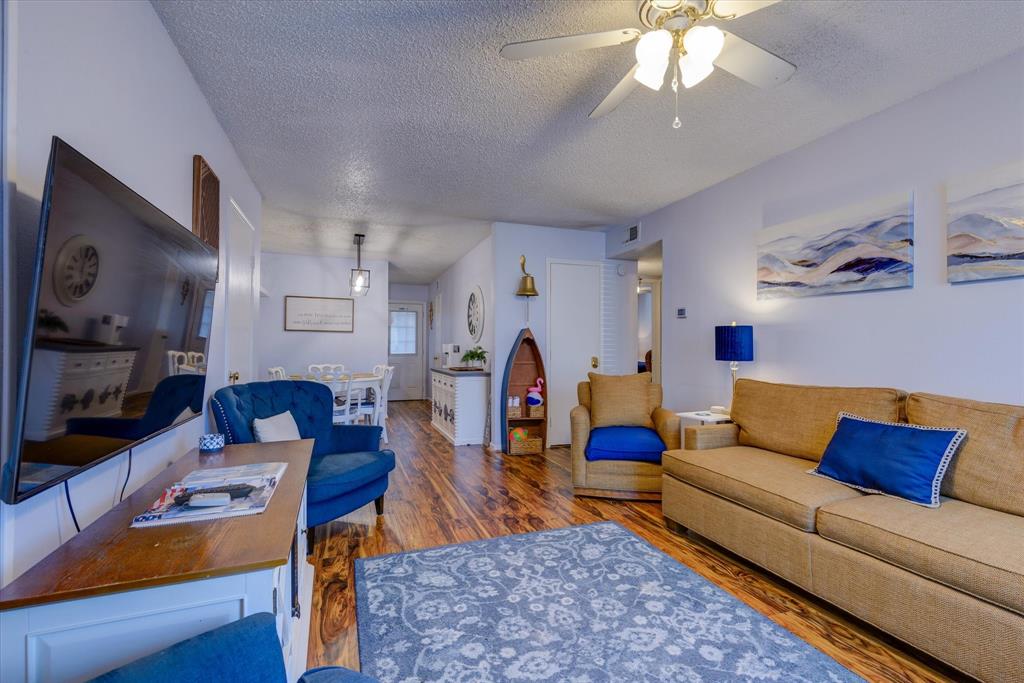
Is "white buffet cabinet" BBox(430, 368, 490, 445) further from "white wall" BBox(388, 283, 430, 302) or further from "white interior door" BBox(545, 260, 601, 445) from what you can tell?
"white wall" BBox(388, 283, 430, 302)

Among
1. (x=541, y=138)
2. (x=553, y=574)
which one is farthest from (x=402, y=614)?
(x=541, y=138)

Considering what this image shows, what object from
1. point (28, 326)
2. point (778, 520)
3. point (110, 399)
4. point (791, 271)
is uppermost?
point (791, 271)

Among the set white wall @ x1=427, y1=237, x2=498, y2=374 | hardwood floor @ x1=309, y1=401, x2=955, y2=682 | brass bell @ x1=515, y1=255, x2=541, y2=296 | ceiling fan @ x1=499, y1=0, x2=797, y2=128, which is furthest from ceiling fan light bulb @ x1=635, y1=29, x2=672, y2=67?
white wall @ x1=427, y1=237, x2=498, y2=374

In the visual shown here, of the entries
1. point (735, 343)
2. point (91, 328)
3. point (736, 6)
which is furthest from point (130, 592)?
point (735, 343)

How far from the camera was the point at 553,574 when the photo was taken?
2.23 m

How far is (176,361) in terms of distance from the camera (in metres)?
1.58

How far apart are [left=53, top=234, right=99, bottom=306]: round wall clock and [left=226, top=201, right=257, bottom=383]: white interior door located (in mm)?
1925

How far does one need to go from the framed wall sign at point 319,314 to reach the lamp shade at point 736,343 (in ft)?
17.4

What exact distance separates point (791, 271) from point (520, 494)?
255 centimetres

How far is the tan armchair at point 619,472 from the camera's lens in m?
3.28

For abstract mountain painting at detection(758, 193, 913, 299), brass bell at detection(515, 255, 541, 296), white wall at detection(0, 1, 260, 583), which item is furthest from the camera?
brass bell at detection(515, 255, 541, 296)

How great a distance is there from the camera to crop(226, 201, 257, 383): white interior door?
2.87 m

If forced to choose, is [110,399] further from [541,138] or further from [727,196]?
[727,196]

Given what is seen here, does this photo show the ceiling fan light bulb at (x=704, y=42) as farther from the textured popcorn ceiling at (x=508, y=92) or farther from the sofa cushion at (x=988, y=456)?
the sofa cushion at (x=988, y=456)
